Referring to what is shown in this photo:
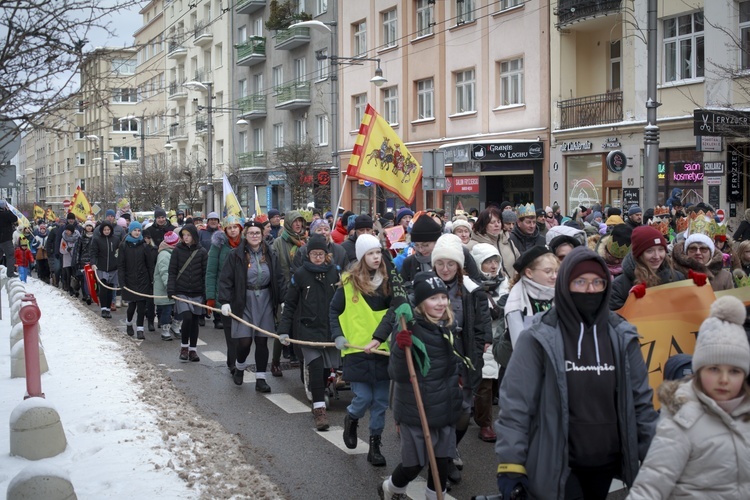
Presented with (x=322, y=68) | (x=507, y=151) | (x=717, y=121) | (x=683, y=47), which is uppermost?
(x=322, y=68)

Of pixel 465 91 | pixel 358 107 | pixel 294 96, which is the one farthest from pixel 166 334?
pixel 294 96

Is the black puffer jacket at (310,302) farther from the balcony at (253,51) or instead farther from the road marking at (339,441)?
the balcony at (253,51)

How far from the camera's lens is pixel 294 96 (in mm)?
42594

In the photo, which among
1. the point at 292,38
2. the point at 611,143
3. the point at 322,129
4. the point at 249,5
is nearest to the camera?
the point at 611,143

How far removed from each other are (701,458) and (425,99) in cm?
3064

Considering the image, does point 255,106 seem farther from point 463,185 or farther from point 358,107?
point 463,185

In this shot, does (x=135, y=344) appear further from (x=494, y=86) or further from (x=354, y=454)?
(x=494, y=86)

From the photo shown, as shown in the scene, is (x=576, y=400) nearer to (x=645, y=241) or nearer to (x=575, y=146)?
(x=645, y=241)

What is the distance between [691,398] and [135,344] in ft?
37.8

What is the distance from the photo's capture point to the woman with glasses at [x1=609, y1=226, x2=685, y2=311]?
6.11 metres

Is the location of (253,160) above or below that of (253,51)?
below

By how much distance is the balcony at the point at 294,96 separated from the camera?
42.0 meters

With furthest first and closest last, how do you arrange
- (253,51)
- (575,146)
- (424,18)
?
(253,51) → (424,18) → (575,146)

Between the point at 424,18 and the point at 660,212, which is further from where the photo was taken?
the point at 424,18
